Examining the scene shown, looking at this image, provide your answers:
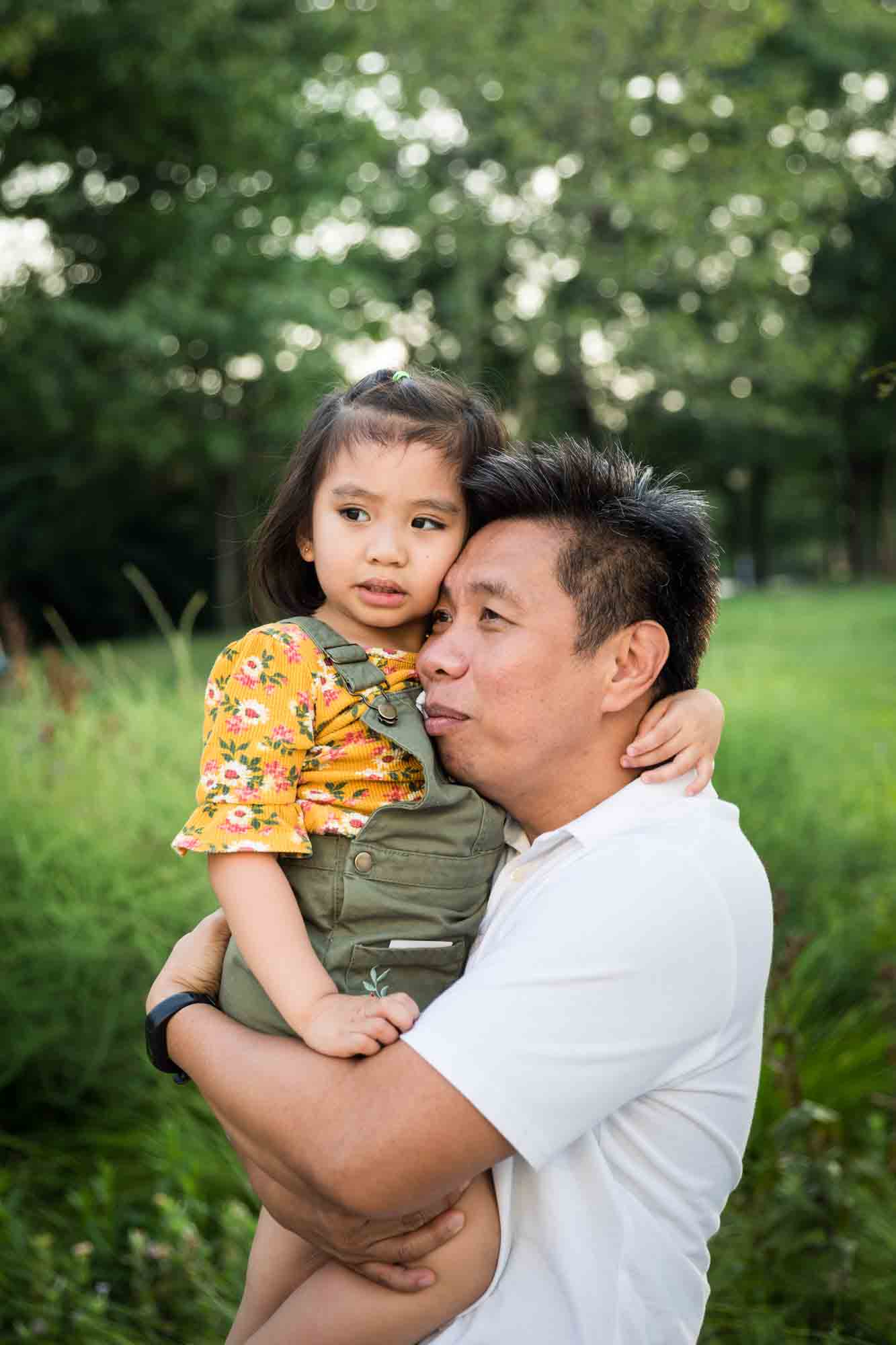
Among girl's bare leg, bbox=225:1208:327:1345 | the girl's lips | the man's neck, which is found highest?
the girl's lips

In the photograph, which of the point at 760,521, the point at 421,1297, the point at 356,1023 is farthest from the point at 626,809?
the point at 760,521

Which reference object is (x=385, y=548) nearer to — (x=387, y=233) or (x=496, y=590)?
(x=496, y=590)

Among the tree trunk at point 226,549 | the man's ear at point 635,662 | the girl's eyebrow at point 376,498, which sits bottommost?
the tree trunk at point 226,549

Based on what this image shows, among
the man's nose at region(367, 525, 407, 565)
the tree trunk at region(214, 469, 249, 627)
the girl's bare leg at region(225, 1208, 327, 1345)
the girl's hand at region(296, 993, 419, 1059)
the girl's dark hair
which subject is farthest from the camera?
the tree trunk at region(214, 469, 249, 627)

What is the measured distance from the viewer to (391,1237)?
176 cm

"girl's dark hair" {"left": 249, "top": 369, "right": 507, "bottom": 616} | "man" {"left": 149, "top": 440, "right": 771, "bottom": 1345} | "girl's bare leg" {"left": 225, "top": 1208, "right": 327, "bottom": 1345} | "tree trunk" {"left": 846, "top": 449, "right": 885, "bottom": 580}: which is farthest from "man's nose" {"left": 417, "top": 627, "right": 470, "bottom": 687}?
"tree trunk" {"left": 846, "top": 449, "right": 885, "bottom": 580}

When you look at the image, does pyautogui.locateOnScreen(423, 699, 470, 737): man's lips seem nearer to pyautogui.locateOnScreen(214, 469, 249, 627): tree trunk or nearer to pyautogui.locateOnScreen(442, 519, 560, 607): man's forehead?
pyautogui.locateOnScreen(442, 519, 560, 607): man's forehead

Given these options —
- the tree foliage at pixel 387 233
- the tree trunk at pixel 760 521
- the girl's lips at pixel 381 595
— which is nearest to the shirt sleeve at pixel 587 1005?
the girl's lips at pixel 381 595

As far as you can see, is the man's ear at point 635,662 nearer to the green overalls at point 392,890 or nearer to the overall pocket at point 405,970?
the green overalls at point 392,890

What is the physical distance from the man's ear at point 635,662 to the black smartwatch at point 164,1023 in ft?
2.77

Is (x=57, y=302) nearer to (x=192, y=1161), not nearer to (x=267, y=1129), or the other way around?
(x=192, y=1161)

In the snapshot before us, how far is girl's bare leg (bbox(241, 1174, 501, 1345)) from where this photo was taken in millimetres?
1786

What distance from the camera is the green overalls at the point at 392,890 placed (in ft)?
6.62

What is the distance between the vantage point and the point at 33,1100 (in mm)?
4449
